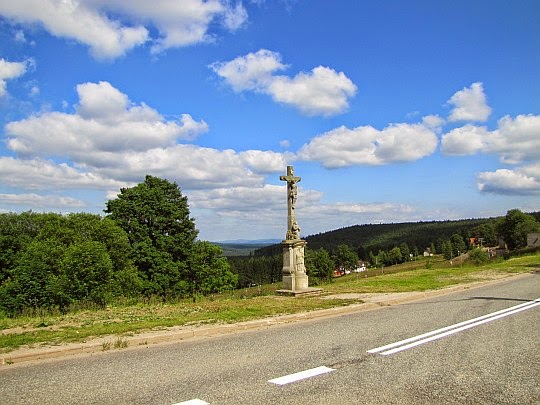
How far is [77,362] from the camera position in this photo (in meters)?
6.67

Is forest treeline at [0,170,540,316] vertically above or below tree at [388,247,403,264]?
above

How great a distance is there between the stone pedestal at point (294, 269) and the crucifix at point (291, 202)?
329mm

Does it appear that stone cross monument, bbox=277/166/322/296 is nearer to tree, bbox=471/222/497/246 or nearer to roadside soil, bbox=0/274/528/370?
roadside soil, bbox=0/274/528/370

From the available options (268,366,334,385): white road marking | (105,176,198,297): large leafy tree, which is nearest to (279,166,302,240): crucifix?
(268,366,334,385): white road marking

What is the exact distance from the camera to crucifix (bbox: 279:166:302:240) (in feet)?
53.1

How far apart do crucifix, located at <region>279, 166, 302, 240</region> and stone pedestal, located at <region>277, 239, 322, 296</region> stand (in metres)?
0.33

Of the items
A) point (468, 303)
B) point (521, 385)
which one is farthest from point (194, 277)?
point (521, 385)

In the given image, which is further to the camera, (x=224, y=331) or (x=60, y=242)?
(x=60, y=242)

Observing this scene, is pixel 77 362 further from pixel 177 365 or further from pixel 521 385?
pixel 521 385

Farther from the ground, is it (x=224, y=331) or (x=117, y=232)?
(x=117, y=232)

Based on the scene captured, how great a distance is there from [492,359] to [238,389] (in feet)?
11.9

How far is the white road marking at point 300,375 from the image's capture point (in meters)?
5.38

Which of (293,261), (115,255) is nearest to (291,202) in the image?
(293,261)

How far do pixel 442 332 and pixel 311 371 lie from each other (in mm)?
3798
